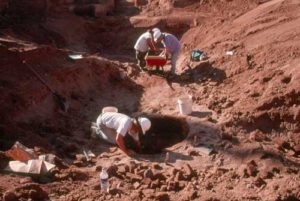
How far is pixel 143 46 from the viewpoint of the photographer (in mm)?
12195

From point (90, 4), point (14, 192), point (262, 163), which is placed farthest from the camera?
point (90, 4)

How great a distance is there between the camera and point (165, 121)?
10.4m

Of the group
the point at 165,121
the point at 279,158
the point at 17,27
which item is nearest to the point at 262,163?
the point at 279,158

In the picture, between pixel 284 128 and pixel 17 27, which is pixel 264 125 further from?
pixel 17 27

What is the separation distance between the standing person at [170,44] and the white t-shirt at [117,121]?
2.83 metres

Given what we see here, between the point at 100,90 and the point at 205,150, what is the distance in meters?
3.05

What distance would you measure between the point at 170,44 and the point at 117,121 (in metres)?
3.25

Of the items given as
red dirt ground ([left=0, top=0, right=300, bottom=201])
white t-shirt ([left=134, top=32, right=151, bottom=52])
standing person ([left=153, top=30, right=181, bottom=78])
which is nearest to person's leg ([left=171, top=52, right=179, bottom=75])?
standing person ([left=153, top=30, right=181, bottom=78])

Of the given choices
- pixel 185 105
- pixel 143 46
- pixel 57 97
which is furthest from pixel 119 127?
pixel 143 46

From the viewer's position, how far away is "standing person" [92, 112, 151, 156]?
8.97 m

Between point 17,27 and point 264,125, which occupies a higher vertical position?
point 17,27

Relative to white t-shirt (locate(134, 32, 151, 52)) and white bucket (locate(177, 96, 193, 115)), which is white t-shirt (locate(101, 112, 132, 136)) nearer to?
white bucket (locate(177, 96, 193, 115))

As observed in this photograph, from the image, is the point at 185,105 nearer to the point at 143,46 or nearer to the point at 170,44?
the point at 170,44

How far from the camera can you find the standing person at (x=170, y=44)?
11.9 m
